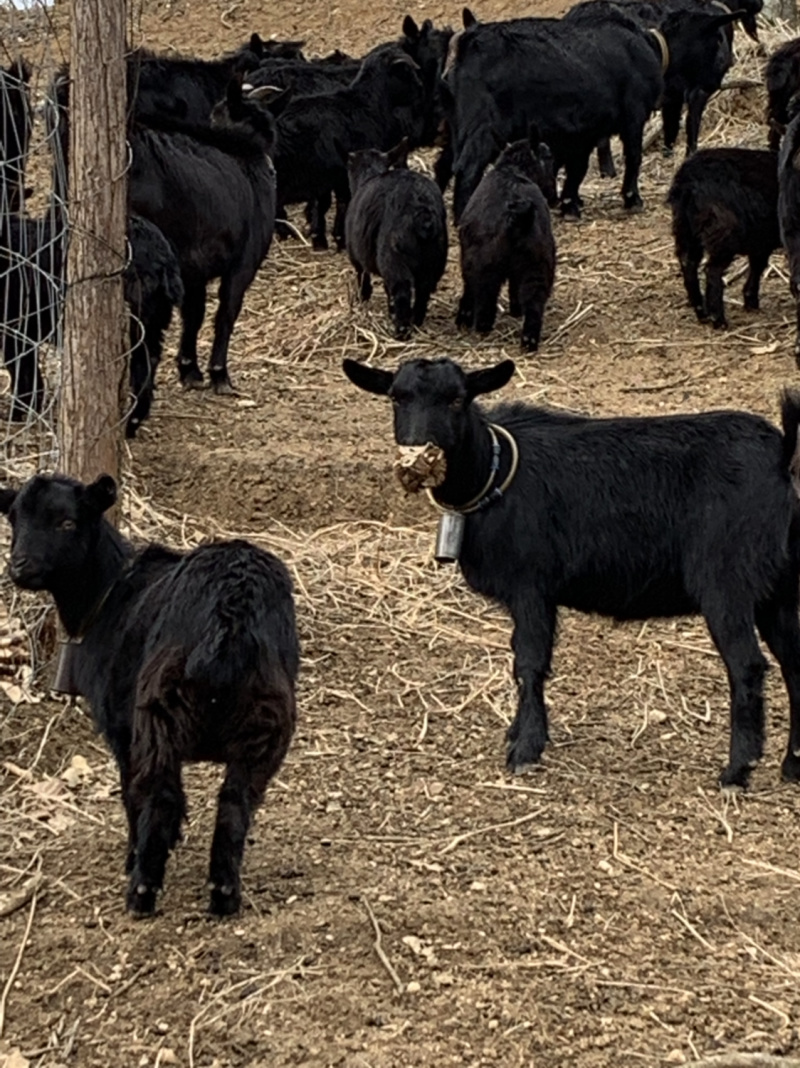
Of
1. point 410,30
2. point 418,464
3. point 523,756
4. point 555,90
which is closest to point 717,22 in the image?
point 555,90

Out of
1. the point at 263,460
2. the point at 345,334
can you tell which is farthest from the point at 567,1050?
the point at 345,334

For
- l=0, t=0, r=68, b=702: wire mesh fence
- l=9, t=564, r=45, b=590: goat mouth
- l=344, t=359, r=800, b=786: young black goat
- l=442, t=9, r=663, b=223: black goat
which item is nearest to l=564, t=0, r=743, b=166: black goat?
l=442, t=9, r=663, b=223: black goat

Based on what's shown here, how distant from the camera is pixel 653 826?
6.60m

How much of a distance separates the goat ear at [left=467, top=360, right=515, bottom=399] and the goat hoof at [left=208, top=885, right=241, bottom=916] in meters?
2.40

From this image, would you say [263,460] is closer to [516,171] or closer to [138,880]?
[516,171]

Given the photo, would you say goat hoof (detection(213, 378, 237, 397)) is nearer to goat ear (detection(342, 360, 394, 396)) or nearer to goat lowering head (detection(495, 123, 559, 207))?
goat lowering head (detection(495, 123, 559, 207))

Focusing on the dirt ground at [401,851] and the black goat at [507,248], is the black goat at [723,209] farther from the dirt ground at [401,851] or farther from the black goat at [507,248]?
the dirt ground at [401,851]

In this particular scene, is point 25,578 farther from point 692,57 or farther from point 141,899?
point 692,57

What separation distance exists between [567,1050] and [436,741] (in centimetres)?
257

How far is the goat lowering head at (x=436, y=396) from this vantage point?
23.0 feet

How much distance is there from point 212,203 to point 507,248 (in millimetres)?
2151

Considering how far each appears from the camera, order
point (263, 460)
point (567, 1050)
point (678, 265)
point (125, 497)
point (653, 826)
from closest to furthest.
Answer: point (567, 1050), point (653, 826), point (125, 497), point (263, 460), point (678, 265)

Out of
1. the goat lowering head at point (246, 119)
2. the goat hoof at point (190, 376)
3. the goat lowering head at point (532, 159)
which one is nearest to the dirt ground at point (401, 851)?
the goat hoof at point (190, 376)

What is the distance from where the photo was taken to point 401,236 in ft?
43.2
